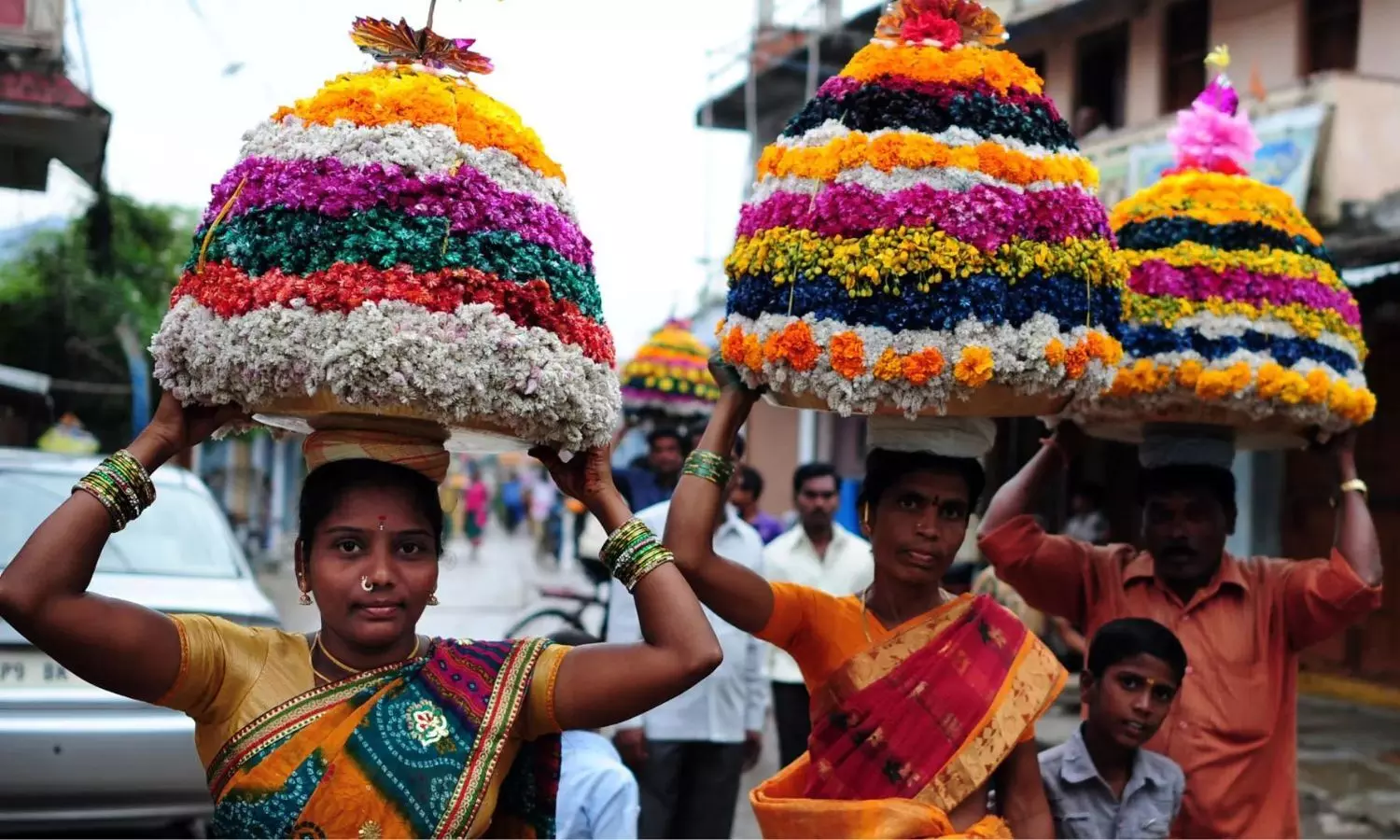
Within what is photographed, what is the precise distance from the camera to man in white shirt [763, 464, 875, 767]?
728 centimetres

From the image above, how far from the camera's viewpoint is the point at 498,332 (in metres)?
2.48

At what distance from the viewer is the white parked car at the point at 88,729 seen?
5793 millimetres

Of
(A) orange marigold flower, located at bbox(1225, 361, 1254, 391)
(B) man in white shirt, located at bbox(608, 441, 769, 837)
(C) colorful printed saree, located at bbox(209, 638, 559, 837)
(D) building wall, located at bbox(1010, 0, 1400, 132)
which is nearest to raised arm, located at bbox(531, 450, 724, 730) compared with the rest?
(C) colorful printed saree, located at bbox(209, 638, 559, 837)

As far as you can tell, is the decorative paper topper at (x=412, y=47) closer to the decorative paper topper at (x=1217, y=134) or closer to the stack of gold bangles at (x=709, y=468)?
the stack of gold bangles at (x=709, y=468)

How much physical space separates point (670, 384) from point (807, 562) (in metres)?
2.97

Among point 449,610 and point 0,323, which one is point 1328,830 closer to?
point 449,610

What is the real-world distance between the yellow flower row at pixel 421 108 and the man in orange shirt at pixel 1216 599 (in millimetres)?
2191

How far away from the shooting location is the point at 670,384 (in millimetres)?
10336

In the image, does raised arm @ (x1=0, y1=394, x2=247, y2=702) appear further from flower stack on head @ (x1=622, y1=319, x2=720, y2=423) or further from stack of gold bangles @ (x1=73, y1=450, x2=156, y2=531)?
flower stack on head @ (x1=622, y1=319, x2=720, y2=423)

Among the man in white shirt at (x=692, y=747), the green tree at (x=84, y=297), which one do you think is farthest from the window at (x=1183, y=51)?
the man in white shirt at (x=692, y=747)

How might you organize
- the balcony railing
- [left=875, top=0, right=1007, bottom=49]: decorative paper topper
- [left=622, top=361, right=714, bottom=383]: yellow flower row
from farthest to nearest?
the balcony railing
[left=622, top=361, right=714, bottom=383]: yellow flower row
[left=875, top=0, right=1007, bottom=49]: decorative paper topper

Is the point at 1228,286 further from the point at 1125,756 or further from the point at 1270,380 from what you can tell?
the point at 1125,756

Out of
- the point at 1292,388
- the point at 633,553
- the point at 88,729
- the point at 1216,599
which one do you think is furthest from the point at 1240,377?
the point at 88,729

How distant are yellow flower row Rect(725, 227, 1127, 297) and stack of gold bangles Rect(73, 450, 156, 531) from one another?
138cm
